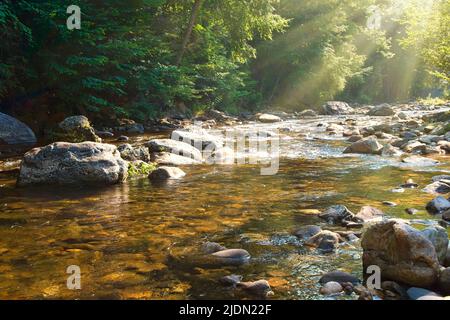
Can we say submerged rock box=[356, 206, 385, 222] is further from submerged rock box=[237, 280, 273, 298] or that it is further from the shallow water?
submerged rock box=[237, 280, 273, 298]

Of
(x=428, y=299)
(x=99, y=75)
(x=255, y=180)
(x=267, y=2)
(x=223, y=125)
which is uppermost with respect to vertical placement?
(x=267, y=2)

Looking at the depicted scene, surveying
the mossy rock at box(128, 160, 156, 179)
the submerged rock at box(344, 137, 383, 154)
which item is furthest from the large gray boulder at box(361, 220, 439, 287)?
the submerged rock at box(344, 137, 383, 154)

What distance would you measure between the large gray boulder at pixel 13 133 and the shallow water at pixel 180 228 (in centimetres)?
407

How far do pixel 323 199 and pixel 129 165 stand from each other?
3.87m

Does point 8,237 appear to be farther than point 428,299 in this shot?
Yes

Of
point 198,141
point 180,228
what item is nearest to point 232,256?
point 180,228

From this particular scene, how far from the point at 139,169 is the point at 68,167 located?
4.78 ft

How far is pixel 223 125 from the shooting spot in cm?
1944

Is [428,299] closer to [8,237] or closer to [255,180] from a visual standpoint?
[8,237]

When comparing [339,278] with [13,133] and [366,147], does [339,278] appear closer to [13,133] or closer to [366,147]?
[366,147]

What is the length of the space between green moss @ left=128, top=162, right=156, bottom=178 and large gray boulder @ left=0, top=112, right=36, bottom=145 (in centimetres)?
492

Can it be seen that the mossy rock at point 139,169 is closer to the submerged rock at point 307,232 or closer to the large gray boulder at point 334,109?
the submerged rock at point 307,232

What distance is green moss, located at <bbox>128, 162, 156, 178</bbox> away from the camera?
8.07m

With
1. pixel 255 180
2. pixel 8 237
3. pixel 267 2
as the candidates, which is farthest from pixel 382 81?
pixel 8 237
